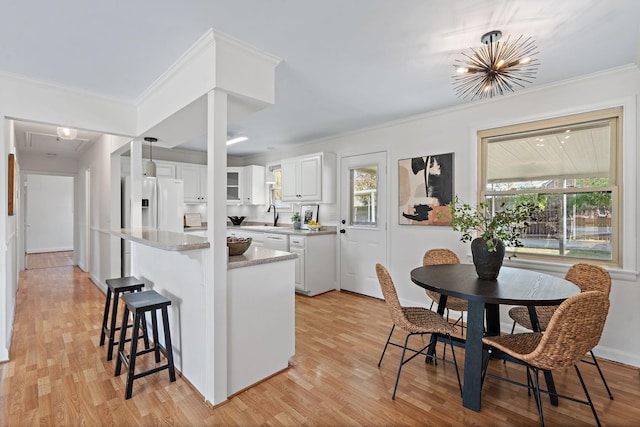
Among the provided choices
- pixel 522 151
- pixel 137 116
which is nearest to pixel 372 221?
pixel 522 151

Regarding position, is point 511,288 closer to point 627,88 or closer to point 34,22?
point 627,88

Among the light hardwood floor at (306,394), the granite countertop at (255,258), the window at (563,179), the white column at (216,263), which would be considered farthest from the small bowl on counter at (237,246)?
the window at (563,179)

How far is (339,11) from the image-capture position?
71.1 inches

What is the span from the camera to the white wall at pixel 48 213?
8.69 meters

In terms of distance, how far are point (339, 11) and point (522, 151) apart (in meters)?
2.40

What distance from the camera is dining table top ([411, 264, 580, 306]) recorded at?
1.82 metres

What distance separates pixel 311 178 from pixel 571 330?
373cm

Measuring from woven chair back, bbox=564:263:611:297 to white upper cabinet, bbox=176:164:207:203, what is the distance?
218 inches

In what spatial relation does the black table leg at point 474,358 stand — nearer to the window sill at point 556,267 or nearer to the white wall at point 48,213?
the window sill at point 556,267

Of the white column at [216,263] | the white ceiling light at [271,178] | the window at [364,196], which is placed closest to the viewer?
the white column at [216,263]

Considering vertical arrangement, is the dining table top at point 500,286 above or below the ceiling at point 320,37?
below

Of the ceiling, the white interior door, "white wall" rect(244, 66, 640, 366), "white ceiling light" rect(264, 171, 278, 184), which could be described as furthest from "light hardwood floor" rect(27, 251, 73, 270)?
the white interior door

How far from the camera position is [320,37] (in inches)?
81.7

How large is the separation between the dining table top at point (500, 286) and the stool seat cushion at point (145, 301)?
6.03 ft
